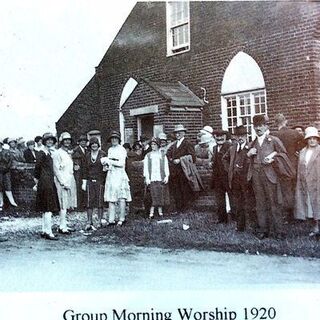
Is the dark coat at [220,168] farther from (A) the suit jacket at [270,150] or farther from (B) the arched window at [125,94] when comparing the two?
(B) the arched window at [125,94]

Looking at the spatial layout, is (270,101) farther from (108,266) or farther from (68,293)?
(68,293)

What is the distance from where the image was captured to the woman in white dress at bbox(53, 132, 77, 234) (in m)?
4.28

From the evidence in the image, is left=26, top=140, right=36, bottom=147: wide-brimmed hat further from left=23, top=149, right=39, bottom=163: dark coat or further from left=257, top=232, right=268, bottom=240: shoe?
left=257, top=232, right=268, bottom=240: shoe

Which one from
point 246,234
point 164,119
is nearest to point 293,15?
point 164,119

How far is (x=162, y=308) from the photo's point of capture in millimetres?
2953

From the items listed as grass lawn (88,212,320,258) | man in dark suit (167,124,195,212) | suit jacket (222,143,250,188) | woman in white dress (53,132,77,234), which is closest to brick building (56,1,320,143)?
woman in white dress (53,132,77,234)

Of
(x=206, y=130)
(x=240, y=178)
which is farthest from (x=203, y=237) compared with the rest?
(x=206, y=130)

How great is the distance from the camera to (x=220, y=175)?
4336 mm

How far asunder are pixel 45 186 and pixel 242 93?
2103 mm

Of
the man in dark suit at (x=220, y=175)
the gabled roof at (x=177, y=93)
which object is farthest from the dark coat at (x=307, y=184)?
the gabled roof at (x=177, y=93)

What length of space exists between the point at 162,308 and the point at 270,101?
7.98 ft

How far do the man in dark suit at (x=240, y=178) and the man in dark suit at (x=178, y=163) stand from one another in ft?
2.33

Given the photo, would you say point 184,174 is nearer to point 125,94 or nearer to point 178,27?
point 125,94

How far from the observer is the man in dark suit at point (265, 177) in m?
3.73
